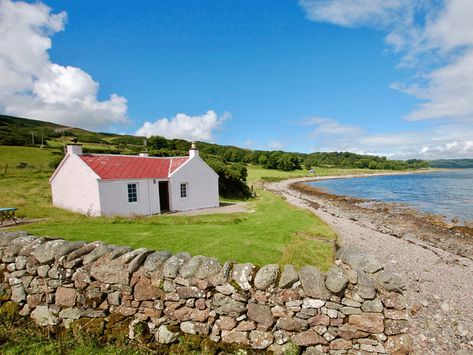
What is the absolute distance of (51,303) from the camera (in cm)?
566

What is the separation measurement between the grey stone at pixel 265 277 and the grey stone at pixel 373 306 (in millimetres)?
1599

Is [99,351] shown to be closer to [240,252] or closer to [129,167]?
[240,252]

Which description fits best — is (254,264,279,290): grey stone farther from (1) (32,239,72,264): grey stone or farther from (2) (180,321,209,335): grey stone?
(1) (32,239,72,264): grey stone

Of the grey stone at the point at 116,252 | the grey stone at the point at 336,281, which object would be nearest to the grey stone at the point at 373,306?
the grey stone at the point at 336,281

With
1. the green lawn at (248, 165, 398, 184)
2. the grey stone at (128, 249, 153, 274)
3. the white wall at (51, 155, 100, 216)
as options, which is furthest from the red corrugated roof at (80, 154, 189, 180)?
the green lawn at (248, 165, 398, 184)

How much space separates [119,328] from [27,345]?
178cm

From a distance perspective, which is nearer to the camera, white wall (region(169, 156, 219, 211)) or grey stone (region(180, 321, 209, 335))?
grey stone (region(180, 321, 209, 335))

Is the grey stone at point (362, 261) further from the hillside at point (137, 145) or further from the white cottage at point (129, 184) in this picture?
the hillside at point (137, 145)

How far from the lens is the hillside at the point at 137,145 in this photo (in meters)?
56.4

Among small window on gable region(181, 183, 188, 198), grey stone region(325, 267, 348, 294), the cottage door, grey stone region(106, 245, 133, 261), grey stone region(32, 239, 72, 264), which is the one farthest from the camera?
small window on gable region(181, 183, 188, 198)

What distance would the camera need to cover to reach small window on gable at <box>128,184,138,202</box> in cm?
1939

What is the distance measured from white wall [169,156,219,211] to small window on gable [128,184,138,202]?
3005 mm

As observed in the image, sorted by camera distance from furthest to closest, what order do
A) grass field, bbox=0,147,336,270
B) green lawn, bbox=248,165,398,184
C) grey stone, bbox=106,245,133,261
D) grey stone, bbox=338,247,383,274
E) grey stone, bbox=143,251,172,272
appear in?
green lawn, bbox=248,165,398,184, grass field, bbox=0,147,336,270, grey stone, bbox=106,245,133,261, grey stone, bbox=143,251,172,272, grey stone, bbox=338,247,383,274

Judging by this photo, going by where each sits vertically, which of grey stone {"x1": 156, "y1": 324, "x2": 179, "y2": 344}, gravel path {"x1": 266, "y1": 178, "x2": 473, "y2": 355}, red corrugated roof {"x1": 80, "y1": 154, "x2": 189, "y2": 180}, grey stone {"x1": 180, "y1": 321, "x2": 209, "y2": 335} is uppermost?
red corrugated roof {"x1": 80, "y1": 154, "x2": 189, "y2": 180}
